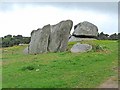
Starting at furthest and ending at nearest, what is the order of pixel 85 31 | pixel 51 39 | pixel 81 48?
pixel 85 31
pixel 51 39
pixel 81 48

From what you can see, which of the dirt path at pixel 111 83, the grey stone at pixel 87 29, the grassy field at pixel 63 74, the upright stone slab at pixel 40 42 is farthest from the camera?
the grey stone at pixel 87 29

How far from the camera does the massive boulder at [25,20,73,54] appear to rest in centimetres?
4084

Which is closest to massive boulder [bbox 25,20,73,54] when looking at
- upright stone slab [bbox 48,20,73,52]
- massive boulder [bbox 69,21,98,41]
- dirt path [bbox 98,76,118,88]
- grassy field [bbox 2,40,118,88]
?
upright stone slab [bbox 48,20,73,52]

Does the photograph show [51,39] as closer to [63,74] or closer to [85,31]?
[85,31]

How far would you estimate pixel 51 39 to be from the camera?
41781 millimetres

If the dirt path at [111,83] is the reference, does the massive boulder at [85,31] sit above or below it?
above

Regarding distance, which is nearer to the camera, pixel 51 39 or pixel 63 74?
pixel 63 74

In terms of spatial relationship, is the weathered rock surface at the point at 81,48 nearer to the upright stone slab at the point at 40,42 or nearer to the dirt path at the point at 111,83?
the upright stone slab at the point at 40,42

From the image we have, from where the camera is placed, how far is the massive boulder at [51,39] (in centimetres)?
4084

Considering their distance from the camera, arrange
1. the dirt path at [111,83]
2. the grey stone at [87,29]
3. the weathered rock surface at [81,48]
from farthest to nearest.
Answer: the grey stone at [87,29]
the weathered rock surface at [81,48]
the dirt path at [111,83]

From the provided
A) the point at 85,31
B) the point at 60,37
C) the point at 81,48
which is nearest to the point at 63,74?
the point at 81,48

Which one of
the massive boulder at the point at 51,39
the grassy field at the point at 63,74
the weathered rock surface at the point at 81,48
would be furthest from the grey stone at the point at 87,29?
the grassy field at the point at 63,74

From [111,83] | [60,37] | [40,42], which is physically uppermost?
[60,37]

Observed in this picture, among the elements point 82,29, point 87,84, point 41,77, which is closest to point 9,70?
point 41,77
